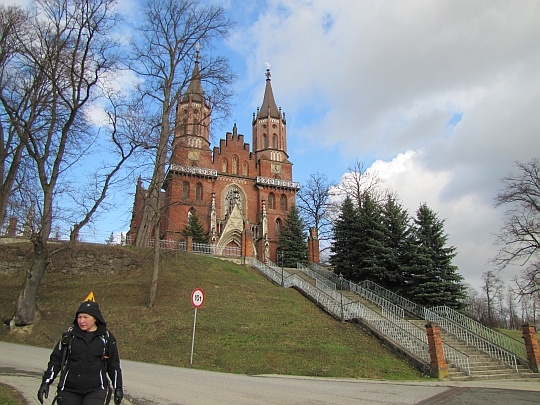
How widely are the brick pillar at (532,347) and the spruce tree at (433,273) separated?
5783 millimetres

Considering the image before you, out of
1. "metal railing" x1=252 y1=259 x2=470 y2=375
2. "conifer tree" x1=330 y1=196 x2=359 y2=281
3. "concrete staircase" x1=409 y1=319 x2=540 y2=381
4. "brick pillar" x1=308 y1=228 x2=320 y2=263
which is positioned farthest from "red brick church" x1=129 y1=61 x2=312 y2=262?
"concrete staircase" x1=409 y1=319 x2=540 y2=381

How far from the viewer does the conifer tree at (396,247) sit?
23.2 meters

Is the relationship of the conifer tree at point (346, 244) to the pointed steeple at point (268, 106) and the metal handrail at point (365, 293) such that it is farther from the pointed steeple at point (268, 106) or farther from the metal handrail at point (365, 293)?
the pointed steeple at point (268, 106)

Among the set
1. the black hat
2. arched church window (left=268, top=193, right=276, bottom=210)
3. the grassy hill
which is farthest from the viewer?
arched church window (left=268, top=193, right=276, bottom=210)

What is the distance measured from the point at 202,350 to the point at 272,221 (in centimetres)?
3295

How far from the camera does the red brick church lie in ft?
137

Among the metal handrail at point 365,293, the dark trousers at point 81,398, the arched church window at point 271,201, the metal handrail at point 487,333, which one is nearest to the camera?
the dark trousers at point 81,398

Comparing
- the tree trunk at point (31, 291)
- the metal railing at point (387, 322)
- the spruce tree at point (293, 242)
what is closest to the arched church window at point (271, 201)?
the spruce tree at point (293, 242)

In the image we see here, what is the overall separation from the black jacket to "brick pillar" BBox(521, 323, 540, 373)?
15.1 meters

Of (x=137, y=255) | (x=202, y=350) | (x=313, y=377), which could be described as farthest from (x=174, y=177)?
(x=313, y=377)

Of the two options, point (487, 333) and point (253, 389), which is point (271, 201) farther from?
point (253, 389)

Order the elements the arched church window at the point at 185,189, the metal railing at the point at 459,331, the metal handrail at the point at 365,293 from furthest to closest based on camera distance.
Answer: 1. the arched church window at the point at 185,189
2. the metal handrail at the point at 365,293
3. the metal railing at the point at 459,331

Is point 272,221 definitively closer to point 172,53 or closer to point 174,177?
point 174,177

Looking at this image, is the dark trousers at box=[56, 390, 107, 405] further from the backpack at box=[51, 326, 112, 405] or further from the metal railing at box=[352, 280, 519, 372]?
the metal railing at box=[352, 280, 519, 372]
